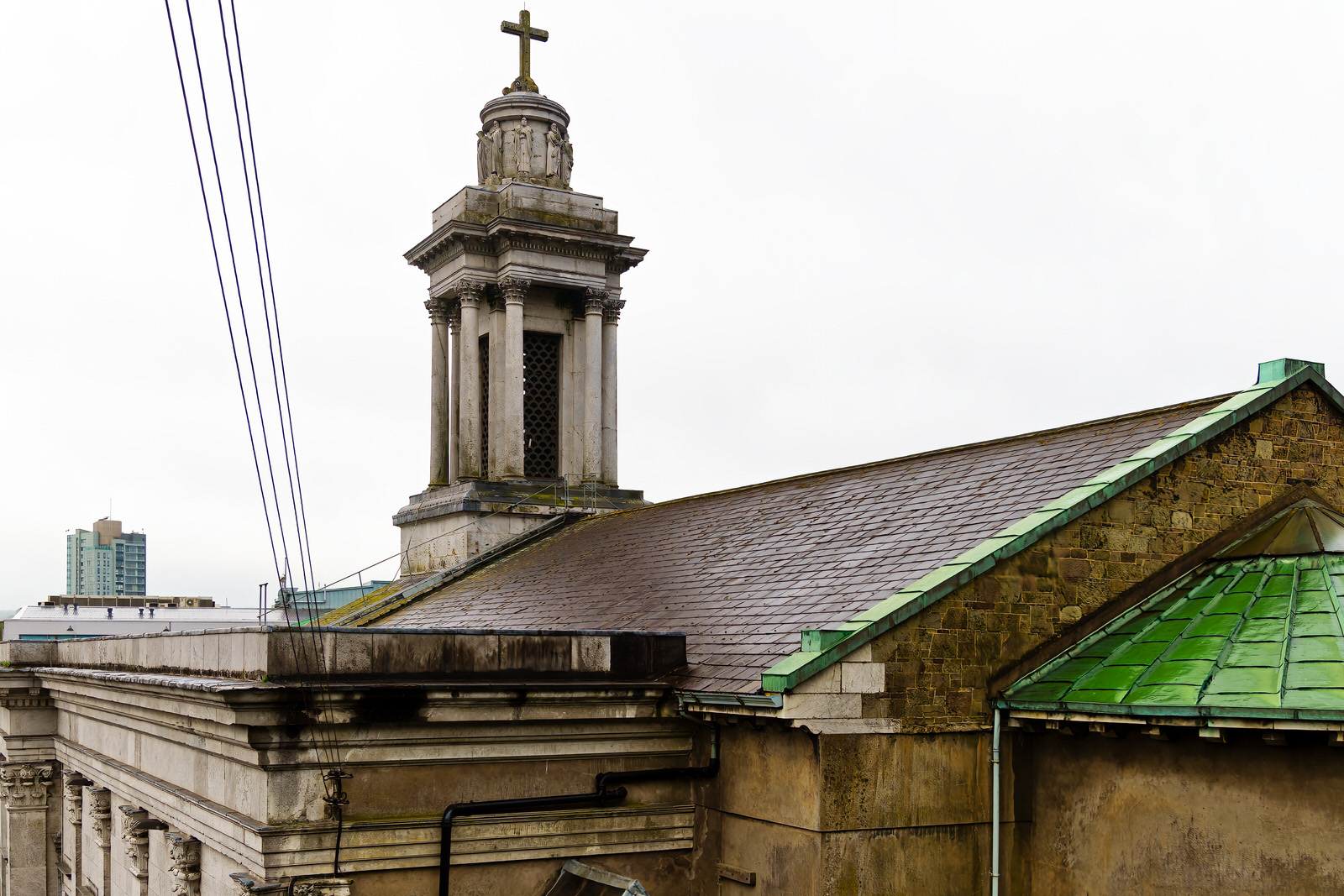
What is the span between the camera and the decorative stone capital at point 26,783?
25078 mm

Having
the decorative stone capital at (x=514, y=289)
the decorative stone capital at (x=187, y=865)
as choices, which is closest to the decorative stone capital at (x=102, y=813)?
the decorative stone capital at (x=187, y=865)

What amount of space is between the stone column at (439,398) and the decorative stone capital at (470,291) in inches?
59.9

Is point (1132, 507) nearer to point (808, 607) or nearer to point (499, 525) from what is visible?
point (808, 607)

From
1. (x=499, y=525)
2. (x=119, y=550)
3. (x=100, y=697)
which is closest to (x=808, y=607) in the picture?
(x=100, y=697)

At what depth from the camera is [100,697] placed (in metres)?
18.7

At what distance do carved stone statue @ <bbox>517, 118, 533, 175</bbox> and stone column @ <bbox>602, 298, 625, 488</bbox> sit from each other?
3.77 m

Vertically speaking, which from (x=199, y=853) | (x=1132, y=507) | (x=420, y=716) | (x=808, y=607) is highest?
(x=1132, y=507)

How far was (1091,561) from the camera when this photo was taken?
512 inches

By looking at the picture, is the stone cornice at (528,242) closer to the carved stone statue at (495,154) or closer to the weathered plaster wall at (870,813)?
the carved stone statue at (495,154)

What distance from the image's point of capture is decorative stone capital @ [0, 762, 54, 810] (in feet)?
82.3

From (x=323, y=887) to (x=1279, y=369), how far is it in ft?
36.9

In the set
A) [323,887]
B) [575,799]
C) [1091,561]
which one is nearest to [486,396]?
[575,799]

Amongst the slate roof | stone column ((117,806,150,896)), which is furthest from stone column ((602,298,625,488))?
stone column ((117,806,150,896))

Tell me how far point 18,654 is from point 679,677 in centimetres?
1781
